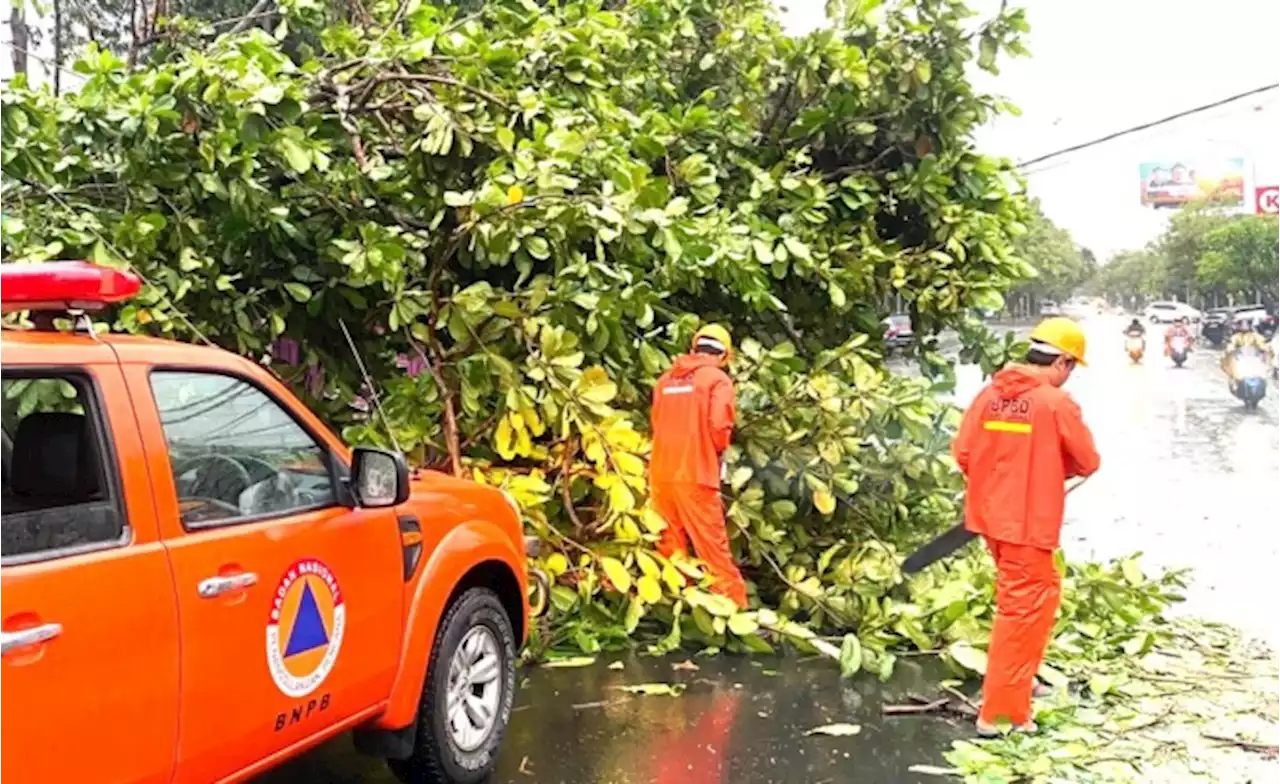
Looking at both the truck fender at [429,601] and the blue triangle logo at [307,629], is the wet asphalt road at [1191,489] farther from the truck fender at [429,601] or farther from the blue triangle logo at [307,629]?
the blue triangle logo at [307,629]

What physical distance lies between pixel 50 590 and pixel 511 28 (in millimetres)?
5958

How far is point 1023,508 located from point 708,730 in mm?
1641

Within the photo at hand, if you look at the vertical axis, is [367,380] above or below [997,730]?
above

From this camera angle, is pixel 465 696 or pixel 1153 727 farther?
pixel 1153 727

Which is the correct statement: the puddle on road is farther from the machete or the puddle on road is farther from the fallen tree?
the machete

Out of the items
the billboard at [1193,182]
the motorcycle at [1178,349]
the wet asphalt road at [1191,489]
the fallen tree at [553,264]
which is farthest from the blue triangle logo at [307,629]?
the billboard at [1193,182]

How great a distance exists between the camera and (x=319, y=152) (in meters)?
6.41

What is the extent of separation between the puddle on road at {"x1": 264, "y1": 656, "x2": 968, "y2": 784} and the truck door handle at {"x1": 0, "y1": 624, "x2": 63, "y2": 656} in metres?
2.19

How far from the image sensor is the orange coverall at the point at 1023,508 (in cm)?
509

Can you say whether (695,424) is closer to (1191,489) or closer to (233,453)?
(233,453)

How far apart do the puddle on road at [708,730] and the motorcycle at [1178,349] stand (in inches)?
801

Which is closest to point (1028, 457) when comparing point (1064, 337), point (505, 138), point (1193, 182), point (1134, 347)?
point (1064, 337)

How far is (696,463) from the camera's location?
6.84 metres

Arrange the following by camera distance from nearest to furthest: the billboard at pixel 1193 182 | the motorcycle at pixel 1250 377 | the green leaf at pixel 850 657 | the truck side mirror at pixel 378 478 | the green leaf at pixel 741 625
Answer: the truck side mirror at pixel 378 478, the green leaf at pixel 850 657, the green leaf at pixel 741 625, the motorcycle at pixel 1250 377, the billboard at pixel 1193 182
